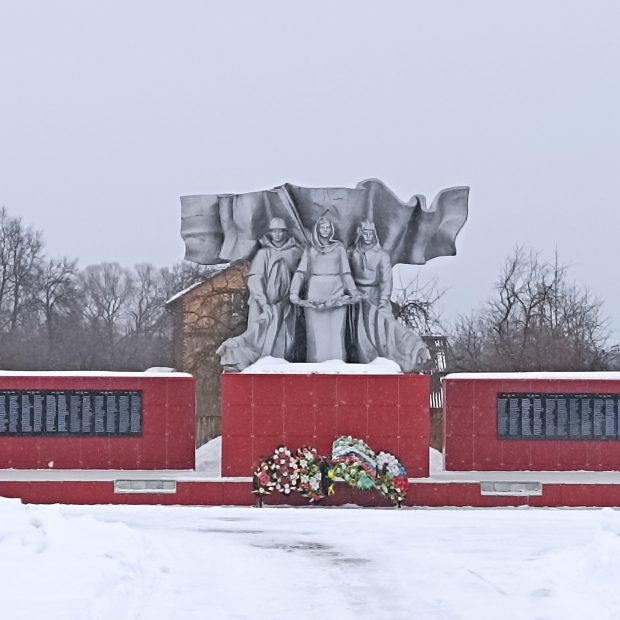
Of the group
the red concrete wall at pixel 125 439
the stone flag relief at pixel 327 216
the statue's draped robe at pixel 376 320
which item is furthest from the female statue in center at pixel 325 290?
the red concrete wall at pixel 125 439

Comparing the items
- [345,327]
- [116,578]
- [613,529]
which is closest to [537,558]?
[613,529]

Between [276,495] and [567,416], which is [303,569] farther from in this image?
[567,416]

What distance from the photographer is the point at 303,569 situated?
11.0m

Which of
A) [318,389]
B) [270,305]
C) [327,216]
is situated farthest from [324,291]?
Result: [318,389]

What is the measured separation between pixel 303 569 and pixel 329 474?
7.54 m

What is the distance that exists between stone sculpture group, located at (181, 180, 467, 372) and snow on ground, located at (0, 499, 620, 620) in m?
5.79

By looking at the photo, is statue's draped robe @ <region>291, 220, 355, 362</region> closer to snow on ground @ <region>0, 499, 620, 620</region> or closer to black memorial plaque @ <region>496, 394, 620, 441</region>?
black memorial plaque @ <region>496, 394, 620, 441</region>

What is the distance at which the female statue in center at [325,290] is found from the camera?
2028 cm

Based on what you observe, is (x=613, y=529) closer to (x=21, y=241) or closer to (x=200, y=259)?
(x=200, y=259)

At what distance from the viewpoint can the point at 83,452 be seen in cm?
2050

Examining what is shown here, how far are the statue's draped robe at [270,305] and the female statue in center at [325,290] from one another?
0.29m

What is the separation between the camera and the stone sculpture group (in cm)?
2033

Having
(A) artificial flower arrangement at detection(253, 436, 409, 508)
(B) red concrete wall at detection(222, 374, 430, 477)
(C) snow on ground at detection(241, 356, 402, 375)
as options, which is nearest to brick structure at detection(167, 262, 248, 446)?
(C) snow on ground at detection(241, 356, 402, 375)

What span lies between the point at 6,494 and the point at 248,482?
3.70m
